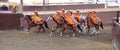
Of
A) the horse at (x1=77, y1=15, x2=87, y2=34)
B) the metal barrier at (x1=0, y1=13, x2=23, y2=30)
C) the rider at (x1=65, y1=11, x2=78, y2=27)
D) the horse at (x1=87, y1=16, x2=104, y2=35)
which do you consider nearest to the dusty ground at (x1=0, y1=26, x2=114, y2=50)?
the horse at (x1=87, y1=16, x2=104, y2=35)

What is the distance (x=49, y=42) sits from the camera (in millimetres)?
10375

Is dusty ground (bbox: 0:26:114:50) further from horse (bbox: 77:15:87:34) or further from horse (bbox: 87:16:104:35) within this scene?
horse (bbox: 77:15:87:34)

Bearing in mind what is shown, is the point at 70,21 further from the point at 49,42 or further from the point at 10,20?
the point at 10,20

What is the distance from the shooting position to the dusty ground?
9422mm

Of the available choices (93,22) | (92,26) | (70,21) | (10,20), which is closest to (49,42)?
(70,21)

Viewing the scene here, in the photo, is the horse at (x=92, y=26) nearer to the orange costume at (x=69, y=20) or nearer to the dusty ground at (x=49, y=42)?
the dusty ground at (x=49, y=42)

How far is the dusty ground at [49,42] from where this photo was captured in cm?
942

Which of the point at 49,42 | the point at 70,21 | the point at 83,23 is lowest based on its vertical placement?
the point at 49,42

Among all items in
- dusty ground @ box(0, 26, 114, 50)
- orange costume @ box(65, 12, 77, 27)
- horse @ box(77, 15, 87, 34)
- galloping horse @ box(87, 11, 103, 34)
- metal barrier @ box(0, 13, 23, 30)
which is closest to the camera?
dusty ground @ box(0, 26, 114, 50)

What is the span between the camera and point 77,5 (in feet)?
55.8

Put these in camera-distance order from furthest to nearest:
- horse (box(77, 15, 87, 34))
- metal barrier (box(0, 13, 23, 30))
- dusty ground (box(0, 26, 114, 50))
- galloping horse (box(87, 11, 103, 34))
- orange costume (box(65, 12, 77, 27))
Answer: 1. metal barrier (box(0, 13, 23, 30))
2. horse (box(77, 15, 87, 34))
3. galloping horse (box(87, 11, 103, 34))
4. orange costume (box(65, 12, 77, 27))
5. dusty ground (box(0, 26, 114, 50))

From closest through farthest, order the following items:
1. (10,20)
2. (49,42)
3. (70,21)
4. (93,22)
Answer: (49,42) → (70,21) → (93,22) → (10,20)

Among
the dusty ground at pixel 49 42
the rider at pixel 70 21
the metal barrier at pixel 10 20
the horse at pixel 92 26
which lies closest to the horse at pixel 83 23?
the horse at pixel 92 26

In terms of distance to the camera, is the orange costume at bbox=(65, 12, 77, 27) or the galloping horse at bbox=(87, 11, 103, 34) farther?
the galloping horse at bbox=(87, 11, 103, 34)
